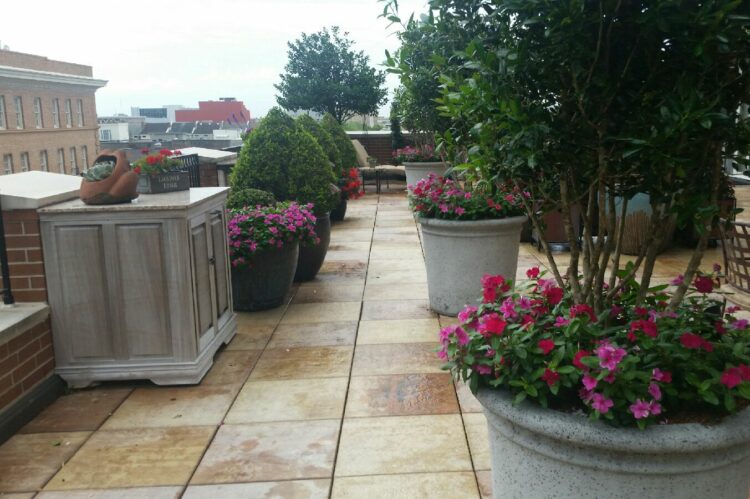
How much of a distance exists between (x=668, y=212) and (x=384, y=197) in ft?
43.4

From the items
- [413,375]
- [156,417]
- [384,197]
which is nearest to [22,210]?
[156,417]

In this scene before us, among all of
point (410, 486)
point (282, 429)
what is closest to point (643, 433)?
point (410, 486)

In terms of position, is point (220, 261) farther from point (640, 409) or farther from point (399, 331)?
point (640, 409)

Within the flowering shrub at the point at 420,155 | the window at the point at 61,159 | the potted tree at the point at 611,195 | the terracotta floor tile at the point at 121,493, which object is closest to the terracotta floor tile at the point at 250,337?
the terracotta floor tile at the point at 121,493

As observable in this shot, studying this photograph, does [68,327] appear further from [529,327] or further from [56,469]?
[529,327]

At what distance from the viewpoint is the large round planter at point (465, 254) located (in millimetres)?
5789

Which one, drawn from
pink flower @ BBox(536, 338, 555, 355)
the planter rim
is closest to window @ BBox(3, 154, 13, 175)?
pink flower @ BBox(536, 338, 555, 355)

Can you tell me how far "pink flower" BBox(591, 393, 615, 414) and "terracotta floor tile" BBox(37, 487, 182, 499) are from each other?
1957 millimetres

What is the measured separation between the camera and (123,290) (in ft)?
14.5

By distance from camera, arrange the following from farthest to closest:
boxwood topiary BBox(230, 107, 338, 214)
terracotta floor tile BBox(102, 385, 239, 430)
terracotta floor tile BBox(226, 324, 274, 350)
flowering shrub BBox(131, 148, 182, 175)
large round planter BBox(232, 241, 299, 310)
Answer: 1. boxwood topiary BBox(230, 107, 338, 214)
2. large round planter BBox(232, 241, 299, 310)
3. terracotta floor tile BBox(226, 324, 274, 350)
4. flowering shrub BBox(131, 148, 182, 175)
5. terracotta floor tile BBox(102, 385, 239, 430)

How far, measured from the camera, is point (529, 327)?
8.21 feet

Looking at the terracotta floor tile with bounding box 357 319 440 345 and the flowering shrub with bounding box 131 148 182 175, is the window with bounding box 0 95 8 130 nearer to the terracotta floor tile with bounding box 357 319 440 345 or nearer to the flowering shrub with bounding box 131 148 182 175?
the flowering shrub with bounding box 131 148 182 175

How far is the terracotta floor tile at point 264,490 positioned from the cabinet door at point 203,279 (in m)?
1.51

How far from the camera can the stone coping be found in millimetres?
3906
